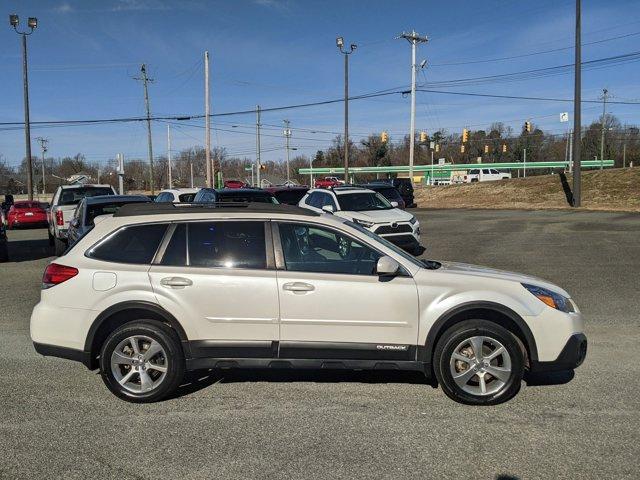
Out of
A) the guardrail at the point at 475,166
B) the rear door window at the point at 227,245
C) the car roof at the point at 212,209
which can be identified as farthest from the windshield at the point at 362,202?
the guardrail at the point at 475,166

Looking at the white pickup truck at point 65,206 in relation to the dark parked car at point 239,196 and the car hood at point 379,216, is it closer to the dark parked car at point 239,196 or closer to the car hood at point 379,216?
the dark parked car at point 239,196

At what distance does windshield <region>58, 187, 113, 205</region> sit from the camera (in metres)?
16.0

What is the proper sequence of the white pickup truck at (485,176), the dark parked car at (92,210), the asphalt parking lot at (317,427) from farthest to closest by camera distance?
the white pickup truck at (485,176), the dark parked car at (92,210), the asphalt parking lot at (317,427)

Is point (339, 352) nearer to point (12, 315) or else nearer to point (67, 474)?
point (67, 474)

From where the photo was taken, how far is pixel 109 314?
477 centimetres

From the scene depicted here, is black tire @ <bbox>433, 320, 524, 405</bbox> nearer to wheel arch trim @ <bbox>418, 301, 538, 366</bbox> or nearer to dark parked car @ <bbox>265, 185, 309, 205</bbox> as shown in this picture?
wheel arch trim @ <bbox>418, 301, 538, 366</bbox>

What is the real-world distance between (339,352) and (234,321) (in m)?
0.90

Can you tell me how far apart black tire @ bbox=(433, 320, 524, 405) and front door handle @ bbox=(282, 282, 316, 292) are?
115 centimetres

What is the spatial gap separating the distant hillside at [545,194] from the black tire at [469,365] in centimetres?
2750

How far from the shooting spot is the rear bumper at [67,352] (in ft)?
15.8

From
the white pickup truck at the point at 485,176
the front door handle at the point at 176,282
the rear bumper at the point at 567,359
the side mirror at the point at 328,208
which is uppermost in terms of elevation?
the white pickup truck at the point at 485,176

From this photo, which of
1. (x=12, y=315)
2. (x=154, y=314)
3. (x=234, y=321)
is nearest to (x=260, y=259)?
(x=234, y=321)

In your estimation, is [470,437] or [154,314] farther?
[154,314]

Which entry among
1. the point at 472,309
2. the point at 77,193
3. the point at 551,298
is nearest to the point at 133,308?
the point at 472,309
